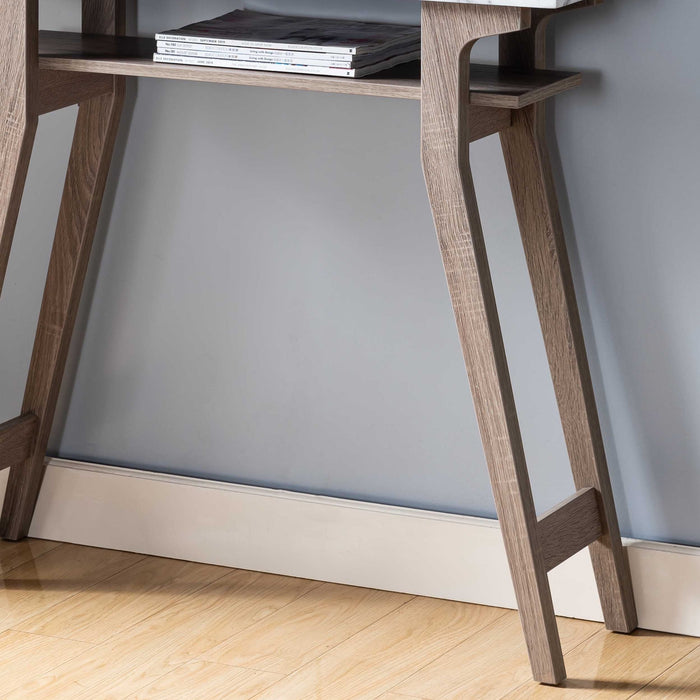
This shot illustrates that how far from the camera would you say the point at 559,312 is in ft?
5.95

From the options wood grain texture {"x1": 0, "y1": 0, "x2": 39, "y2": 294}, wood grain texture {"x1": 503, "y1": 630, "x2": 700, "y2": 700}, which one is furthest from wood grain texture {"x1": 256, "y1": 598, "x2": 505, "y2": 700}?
wood grain texture {"x1": 0, "y1": 0, "x2": 39, "y2": 294}

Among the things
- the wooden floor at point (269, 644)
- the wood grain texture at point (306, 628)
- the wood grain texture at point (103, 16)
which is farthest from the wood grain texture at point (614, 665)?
the wood grain texture at point (103, 16)

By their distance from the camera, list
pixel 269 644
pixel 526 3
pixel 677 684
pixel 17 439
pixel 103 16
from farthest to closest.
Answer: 1. pixel 17 439
2. pixel 103 16
3. pixel 269 644
4. pixel 677 684
5. pixel 526 3

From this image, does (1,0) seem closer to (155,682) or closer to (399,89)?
(399,89)

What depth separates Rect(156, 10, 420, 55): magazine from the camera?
161cm

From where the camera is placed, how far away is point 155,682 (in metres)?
1.74

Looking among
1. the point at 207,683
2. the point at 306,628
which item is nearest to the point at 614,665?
the point at 306,628

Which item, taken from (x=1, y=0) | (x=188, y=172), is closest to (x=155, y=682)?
(x=188, y=172)

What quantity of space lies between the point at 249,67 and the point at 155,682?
849 millimetres

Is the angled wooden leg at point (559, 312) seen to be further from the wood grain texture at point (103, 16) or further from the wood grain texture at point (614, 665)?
the wood grain texture at point (103, 16)

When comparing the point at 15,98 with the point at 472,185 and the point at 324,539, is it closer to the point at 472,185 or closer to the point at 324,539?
the point at 472,185

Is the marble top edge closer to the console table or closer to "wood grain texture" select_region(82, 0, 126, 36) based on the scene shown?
the console table

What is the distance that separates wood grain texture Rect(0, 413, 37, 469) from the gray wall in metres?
0.10

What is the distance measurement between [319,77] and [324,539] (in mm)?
819
